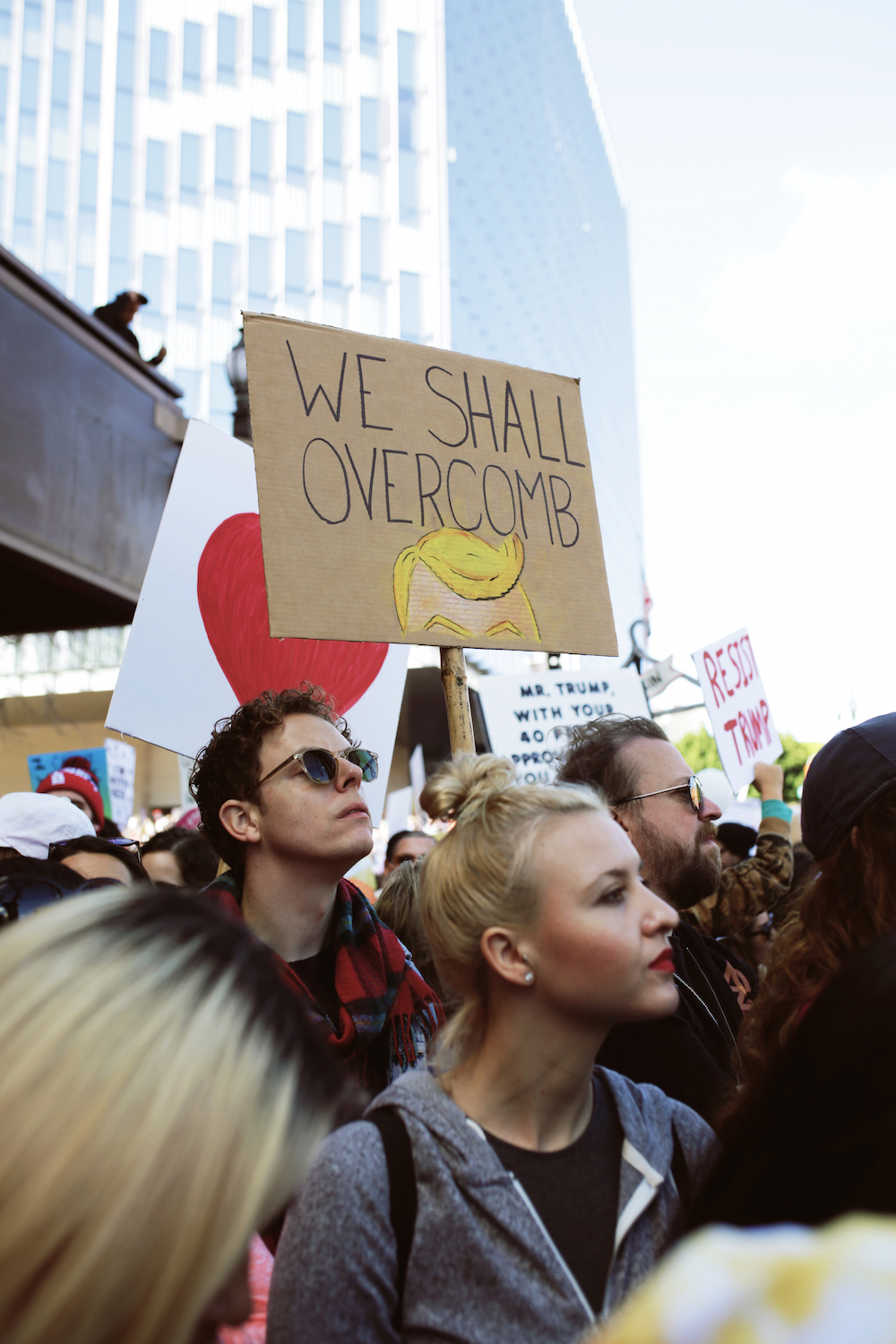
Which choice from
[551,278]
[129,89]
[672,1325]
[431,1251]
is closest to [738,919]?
[431,1251]

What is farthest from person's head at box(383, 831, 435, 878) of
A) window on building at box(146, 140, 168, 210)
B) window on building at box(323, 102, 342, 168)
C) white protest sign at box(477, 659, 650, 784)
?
window on building at box(146, 140, 168, 210)

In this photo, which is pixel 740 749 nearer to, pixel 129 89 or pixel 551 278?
pixel 129 89

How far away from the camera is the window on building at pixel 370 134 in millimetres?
37594

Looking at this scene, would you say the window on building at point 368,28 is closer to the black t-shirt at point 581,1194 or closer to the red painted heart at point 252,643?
the red painted heart at point 252,643

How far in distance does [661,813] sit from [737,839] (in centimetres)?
272

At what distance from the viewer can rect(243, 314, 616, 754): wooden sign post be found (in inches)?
96.6

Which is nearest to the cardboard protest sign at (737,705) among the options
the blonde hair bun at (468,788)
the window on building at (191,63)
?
the blonde hair bun at (468,788)

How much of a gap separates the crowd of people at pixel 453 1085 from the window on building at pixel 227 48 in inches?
1743

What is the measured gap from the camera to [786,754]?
28328mm

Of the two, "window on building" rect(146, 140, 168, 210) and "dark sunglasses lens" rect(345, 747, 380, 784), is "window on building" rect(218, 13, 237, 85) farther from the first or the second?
"dark sunglasses lens" rect(345, 747, 380, 784)

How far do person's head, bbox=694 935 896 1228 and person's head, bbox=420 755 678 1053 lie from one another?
50 centimetres

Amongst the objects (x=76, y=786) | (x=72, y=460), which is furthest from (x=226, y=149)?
(x=76, y=786)

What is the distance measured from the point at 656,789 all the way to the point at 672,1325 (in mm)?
2257

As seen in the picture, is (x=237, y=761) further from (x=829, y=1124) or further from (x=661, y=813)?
(x=829, y=1124)
